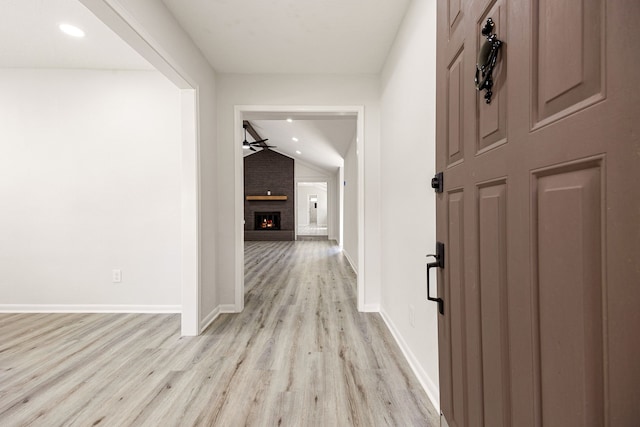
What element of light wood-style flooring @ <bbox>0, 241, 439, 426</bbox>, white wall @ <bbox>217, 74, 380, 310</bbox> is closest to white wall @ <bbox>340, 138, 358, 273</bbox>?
white wall @ <bbox>217, 74, 380, 310</bbox>

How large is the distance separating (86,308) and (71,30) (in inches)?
103

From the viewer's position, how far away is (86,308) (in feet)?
9.64

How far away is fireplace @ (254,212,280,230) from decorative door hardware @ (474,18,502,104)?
Result: 973 centimetres

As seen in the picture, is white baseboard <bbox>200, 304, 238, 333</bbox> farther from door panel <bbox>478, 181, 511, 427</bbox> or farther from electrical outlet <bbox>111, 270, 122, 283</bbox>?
door panel <bbox>478, 181, 511, 427</bbox>

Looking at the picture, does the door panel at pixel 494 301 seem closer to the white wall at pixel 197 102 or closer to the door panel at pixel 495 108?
the door panel at pixel 495 108

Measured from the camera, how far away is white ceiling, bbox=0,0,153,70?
2.01 metres

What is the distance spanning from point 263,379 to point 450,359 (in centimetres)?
121

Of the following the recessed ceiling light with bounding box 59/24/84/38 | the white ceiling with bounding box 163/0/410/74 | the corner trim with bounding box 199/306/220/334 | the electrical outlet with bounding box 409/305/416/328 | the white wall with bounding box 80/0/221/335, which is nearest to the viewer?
the white wall with bounding box 80/0/221/335

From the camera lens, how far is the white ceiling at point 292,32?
200 cm

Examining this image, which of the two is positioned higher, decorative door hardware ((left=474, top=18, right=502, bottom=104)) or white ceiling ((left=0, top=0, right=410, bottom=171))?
white ceiling ((left=0, top=0, right=410, bottom=171))

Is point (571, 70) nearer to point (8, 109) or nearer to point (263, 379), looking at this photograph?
point (263, 379)

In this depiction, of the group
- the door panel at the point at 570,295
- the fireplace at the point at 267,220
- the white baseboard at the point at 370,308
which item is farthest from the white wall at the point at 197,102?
the fireplace at the point at 267,220

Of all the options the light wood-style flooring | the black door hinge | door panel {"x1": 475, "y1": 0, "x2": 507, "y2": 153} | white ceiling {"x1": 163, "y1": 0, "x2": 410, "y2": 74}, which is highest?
white ceiling {"x1": 163, "y1": 0, "x2": 410, "y2": 74}

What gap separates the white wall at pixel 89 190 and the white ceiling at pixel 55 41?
136mm
